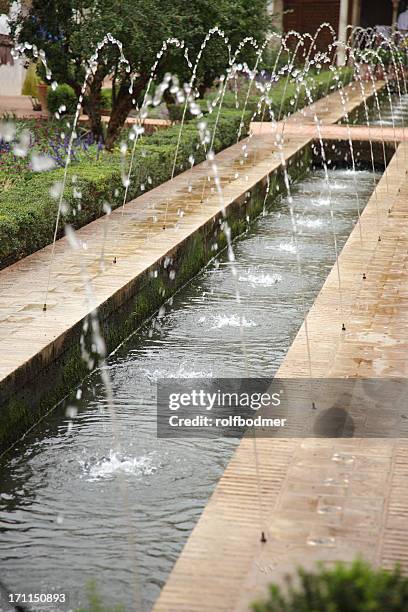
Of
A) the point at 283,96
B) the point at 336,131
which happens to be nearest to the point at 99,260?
the point at 336,131

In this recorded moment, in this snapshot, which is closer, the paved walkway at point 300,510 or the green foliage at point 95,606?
the paved walkway at point 300,510

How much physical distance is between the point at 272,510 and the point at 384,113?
60.7ft

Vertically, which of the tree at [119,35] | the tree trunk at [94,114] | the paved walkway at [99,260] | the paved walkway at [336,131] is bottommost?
the paved walkway at [99,260]

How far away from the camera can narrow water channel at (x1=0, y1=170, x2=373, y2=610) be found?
401 cm

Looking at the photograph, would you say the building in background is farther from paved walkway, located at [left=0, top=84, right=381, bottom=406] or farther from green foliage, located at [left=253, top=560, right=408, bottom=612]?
green foliage, located at [left=253, top=560, right=408, bottom=612]

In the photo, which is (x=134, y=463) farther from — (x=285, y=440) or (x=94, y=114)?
(x=94, y=114)

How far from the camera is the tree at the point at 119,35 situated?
12.8 meters

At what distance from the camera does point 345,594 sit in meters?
2.21

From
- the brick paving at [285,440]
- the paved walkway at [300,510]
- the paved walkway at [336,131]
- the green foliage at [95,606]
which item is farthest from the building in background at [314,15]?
the green foliage at [95,606]

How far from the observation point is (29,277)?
6941mm

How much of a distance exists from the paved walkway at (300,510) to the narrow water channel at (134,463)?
0.39 m

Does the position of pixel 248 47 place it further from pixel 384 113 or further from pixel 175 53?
pixel 384 113

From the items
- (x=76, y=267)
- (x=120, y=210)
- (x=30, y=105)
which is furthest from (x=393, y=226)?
(x=30, y=105)

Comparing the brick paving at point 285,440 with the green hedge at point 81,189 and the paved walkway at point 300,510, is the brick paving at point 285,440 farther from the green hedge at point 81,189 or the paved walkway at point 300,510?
the green hedge at point 81,189
